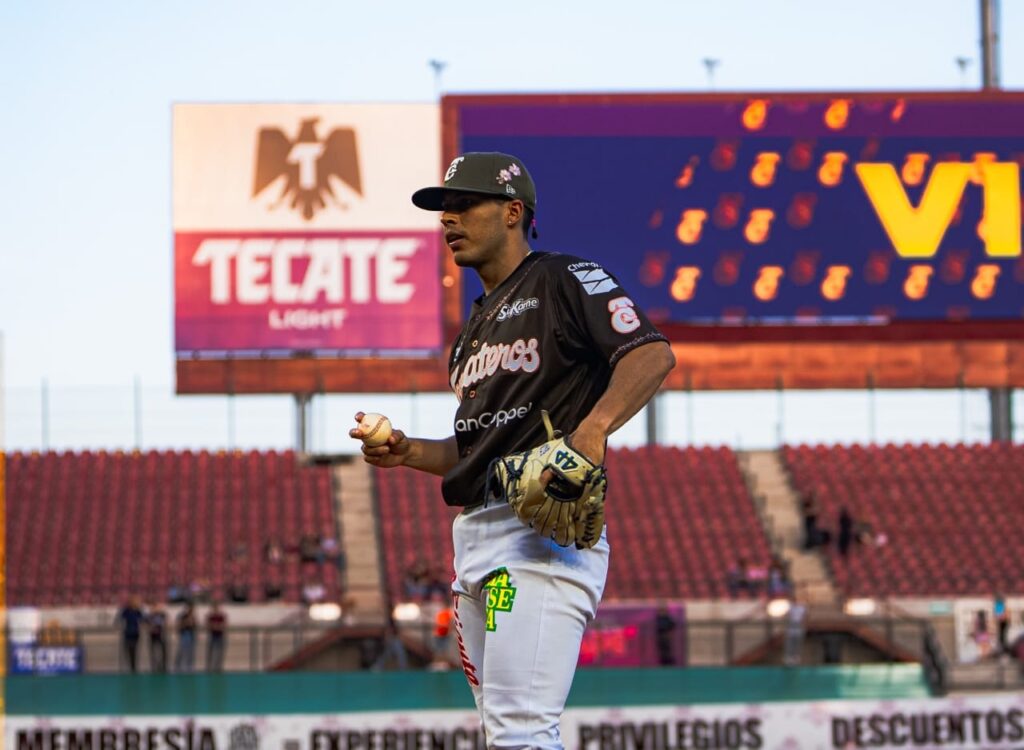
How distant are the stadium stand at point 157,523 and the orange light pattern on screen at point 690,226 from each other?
727 centimetres

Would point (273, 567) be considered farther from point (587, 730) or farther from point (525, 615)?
point (525, 615)

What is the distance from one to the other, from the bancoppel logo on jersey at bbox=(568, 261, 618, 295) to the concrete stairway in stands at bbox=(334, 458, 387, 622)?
21378mm

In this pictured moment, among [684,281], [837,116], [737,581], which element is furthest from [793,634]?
[837,116]

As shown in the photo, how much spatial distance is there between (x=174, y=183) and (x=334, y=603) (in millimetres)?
8636

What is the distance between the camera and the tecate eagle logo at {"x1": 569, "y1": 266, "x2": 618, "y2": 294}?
4.90 meters

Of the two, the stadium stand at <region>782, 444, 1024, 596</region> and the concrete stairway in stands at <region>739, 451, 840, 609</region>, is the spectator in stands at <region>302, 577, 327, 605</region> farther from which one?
the stadium stand at <region>782, 444, 1024, 596</region>

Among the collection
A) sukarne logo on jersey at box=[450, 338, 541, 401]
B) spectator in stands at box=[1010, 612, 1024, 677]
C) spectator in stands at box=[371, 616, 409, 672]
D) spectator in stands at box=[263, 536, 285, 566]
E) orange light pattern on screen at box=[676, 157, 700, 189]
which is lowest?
spectator in stands at box=[1010, 612, 1024, 677]

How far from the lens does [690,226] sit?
30.8 meters

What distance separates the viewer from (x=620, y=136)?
1219 inches

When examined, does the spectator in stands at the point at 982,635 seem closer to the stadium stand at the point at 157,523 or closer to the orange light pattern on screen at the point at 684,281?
the orange light pattern on screen at the point at 684,281

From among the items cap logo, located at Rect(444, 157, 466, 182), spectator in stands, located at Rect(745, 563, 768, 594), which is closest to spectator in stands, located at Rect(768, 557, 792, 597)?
spectator in stands, located at Rect(745, 563, 768, 594)

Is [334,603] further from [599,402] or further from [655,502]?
[599,402]

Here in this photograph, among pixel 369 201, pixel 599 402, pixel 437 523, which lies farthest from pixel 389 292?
pixel 599 402

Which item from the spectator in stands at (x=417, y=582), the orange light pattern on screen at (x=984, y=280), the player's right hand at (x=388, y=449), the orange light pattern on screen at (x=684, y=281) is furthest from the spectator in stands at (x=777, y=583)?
the player's right hand at (x=388, y=449)
